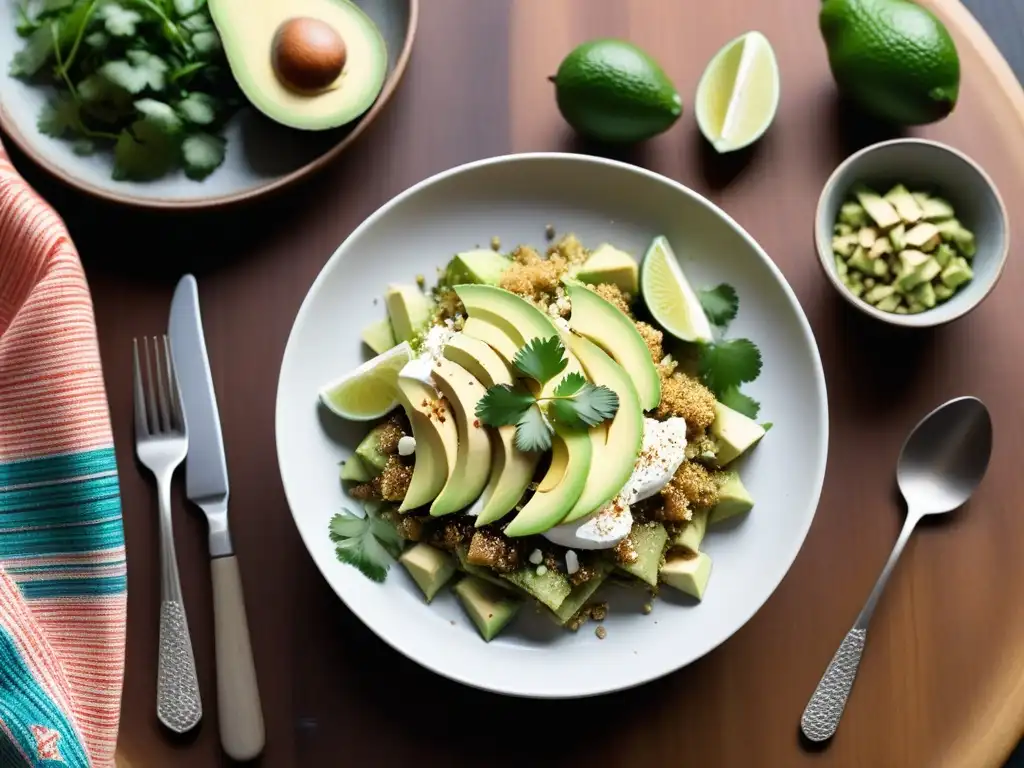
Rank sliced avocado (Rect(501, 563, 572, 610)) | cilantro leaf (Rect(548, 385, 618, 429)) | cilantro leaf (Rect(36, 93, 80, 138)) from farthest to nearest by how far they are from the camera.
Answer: cilantro leaf (Rect(36, 93, 80, 138)), sliced avocado (Rect(501, 563, 572, 610)), cilantro leaf (Rect(548, 385, 618, 429))

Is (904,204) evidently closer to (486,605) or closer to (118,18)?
(486,605)

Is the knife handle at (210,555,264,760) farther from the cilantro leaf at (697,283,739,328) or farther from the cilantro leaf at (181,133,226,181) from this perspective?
the cilantro leaf at (697,283,739,328)

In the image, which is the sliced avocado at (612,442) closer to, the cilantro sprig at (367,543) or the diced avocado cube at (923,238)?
the cilantro sprig at (367,543)

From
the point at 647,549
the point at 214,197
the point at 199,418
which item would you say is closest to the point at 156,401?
the point at 199,418

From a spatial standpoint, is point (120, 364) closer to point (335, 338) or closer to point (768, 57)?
point (335, 338)

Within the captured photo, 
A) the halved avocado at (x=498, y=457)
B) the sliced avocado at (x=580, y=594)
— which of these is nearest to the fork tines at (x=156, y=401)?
the halved avocado at (x=498, y=457)

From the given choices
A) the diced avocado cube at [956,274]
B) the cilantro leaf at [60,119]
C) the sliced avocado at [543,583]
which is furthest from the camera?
the cilantro leaf at [60,119]

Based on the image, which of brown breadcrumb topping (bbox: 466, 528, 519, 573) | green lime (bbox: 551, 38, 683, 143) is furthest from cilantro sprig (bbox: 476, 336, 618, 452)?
green lime (bbox: 551, 38, 683, 143)
